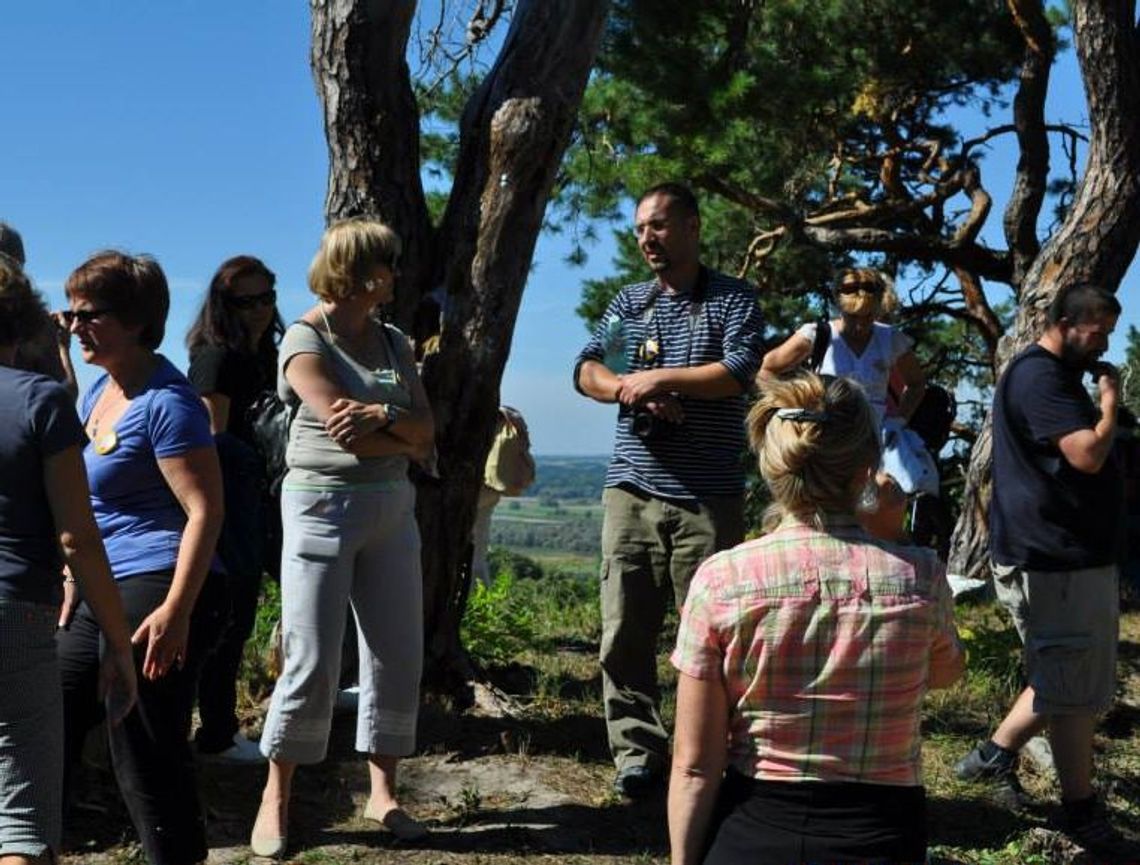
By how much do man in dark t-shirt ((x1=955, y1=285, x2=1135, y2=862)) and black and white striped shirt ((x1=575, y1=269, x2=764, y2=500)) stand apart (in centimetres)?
91

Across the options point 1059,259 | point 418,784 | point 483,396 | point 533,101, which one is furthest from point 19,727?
point 1059,259

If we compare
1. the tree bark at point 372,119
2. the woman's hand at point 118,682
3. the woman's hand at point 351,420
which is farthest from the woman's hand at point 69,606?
the tree bark at point 372,119

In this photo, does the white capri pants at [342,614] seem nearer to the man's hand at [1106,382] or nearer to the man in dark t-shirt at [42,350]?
the man in dark t-shirt at [42,350]

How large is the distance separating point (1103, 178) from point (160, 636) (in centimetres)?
664

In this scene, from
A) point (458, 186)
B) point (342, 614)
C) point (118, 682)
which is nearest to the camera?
point (118, 682)

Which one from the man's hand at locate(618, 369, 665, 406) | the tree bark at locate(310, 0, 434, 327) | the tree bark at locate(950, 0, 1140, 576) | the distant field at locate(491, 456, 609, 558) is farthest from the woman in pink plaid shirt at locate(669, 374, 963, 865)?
the distant field at locate(491, 456, 609, 558)

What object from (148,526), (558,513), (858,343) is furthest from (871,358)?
(558,513)

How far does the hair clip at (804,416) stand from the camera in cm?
241

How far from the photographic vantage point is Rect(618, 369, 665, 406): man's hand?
4.50m

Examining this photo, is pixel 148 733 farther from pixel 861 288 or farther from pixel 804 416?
pixel 861 288

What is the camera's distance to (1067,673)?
15.0ft

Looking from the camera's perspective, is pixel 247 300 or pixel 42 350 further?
pixel 247 300

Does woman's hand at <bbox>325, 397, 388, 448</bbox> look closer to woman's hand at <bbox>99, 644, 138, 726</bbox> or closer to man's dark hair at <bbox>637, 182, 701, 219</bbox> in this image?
woman's hand at <bbox>99, 644, 138, 726</bbox>

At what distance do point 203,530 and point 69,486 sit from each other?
467mm
